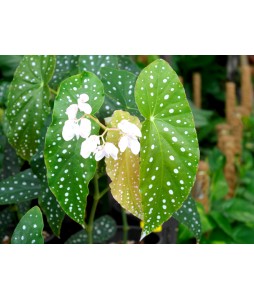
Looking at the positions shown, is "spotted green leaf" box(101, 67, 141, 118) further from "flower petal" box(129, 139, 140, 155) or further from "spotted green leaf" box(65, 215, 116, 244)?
"spotted green leaf" box(65, 215, 116, 244)

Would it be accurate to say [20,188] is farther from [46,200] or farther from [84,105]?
[84,105]

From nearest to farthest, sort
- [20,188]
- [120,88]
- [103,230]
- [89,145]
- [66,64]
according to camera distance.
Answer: [89,145]
[120,88]
[20,188]
[66,64]
[103,230]

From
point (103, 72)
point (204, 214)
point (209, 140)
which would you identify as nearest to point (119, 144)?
point (103, 72)

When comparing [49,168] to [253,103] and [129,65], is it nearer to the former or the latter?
[129,65]

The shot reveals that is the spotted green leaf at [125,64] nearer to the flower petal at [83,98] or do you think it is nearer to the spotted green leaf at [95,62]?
the spotted green leaf at [95,62]

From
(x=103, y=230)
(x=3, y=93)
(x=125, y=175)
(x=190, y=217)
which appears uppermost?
(x=3, y=93)

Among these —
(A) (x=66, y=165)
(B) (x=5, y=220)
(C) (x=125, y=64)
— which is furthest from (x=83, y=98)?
(B) (x=5, y=220)
